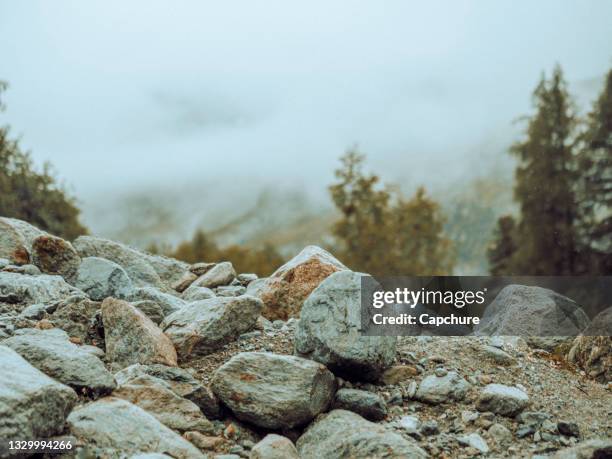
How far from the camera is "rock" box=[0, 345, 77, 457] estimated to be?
5.79m

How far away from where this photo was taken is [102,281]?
1152 cm

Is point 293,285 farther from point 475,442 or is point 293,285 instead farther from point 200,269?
point 475,442

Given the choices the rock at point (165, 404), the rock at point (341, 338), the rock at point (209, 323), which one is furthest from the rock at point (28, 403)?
the rock at point (341, 338)

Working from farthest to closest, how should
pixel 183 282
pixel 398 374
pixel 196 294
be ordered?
pixel 183 282 < pixel 196 294 < pixel 398 374

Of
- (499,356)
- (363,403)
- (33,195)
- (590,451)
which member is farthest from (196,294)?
(33,195)

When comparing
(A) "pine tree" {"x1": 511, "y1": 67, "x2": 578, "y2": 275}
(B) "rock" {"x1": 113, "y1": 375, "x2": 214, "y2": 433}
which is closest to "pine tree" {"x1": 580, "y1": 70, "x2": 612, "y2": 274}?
(A) "pine tree" {"x1": 511, "y1": 67, "x2": 578, "y2": 275}

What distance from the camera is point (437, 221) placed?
5384 cm

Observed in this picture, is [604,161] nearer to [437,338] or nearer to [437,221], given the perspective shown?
[437,221]

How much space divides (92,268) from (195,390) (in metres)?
5.11

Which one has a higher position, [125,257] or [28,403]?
[125,257]

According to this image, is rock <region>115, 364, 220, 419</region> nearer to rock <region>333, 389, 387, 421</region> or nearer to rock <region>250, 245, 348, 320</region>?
rock <region>333, 389, 387, 421</region>

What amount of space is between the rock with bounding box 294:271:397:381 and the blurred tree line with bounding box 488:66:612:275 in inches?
989

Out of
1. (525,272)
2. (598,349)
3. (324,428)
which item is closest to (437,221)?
(525,272)

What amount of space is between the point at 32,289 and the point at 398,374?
275 inches
